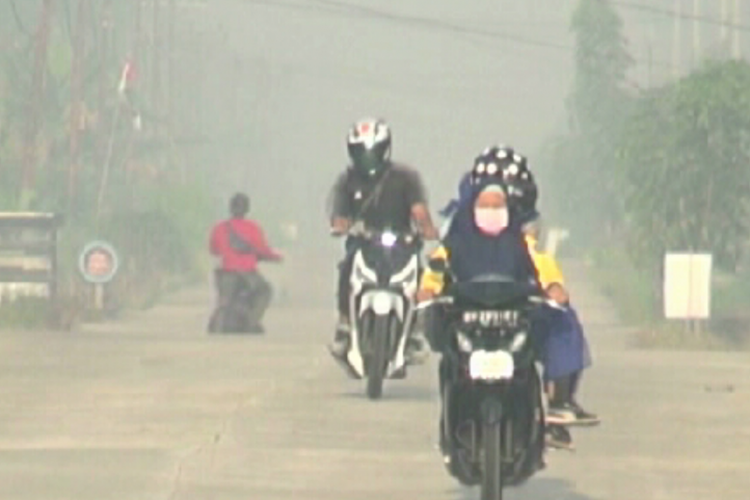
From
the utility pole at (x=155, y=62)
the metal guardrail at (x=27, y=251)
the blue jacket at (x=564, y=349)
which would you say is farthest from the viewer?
the utility pole at (x=155, y=62)

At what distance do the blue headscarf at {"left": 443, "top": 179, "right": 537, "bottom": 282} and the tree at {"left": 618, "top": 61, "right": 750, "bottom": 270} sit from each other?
23854 millimetres

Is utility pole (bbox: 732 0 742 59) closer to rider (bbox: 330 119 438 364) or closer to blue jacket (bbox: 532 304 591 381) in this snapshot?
rider (bbox: 330 119 438 364)

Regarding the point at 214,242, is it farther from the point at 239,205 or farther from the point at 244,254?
the point at 239,205

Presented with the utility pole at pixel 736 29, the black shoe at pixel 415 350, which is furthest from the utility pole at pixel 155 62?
the black shoe at pixel 415 350

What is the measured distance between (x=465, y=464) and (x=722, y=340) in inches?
762

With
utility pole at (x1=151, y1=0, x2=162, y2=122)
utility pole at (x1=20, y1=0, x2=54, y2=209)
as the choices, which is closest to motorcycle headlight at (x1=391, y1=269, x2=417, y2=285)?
utility pole at (x1=20, y1=0, x2=54, y2=209)

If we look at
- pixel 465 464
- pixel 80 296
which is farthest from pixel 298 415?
pixel 80 296

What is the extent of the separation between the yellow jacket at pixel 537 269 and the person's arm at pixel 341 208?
4238mm

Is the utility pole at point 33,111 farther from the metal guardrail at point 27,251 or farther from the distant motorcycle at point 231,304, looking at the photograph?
the distant motorcycle at point 231,304

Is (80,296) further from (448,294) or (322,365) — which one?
(448,294)

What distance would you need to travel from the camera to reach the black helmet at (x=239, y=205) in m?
30.7

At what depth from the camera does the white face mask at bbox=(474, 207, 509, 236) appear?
1409cm

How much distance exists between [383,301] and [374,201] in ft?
2.40

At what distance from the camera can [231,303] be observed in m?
31.7
